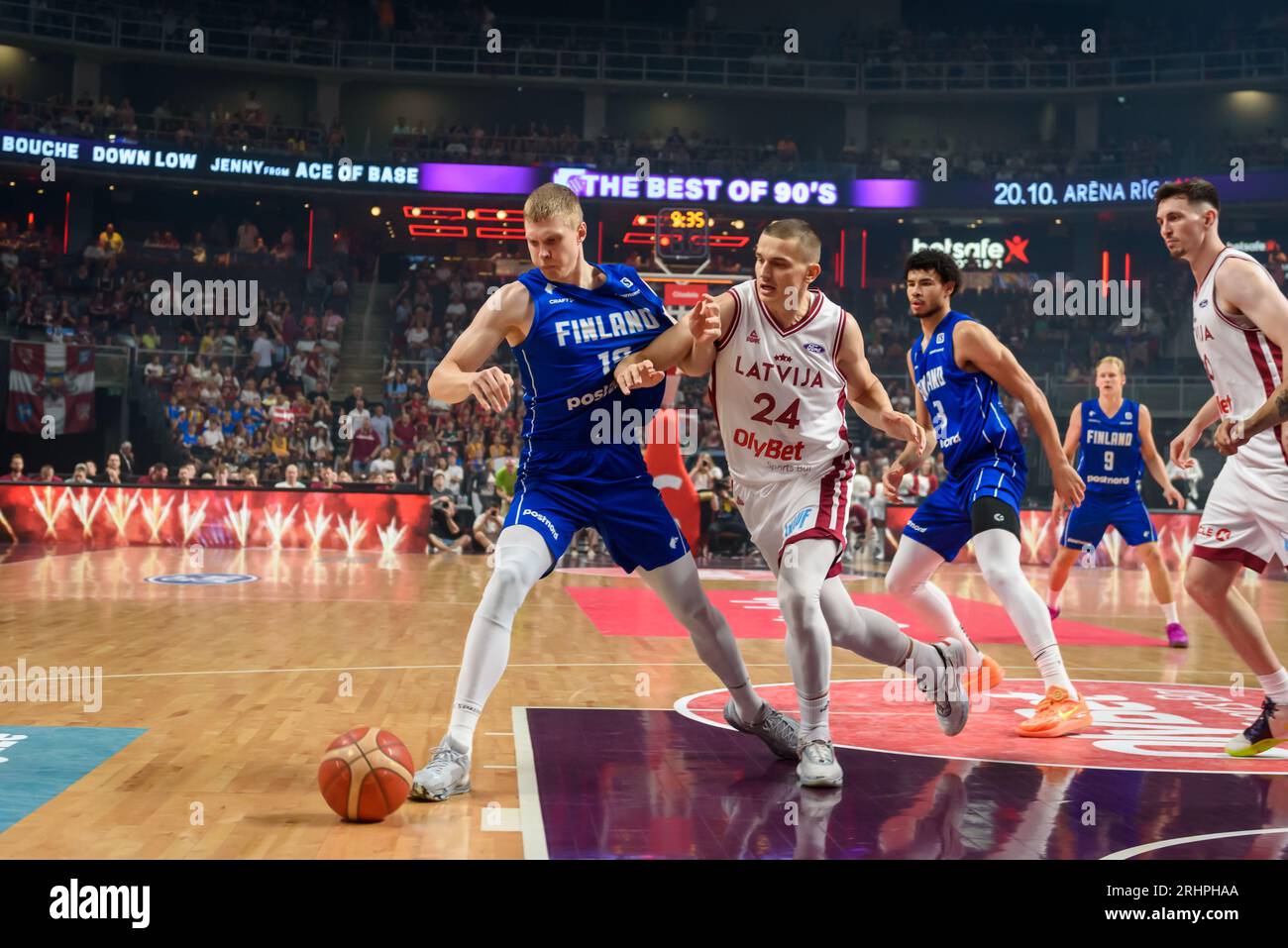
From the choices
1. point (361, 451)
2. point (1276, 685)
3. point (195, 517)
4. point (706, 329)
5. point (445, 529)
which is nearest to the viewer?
point (706, 329)

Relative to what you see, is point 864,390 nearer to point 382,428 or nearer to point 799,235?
point 799,235

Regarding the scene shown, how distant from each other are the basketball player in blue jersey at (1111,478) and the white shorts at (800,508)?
527 centimetres

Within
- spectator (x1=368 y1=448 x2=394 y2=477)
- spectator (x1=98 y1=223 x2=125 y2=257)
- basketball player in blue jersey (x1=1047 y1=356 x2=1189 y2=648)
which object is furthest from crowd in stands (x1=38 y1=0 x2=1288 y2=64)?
basketball player in blue jersey (x1=1047 y1=356 x2=1189 y2=648)

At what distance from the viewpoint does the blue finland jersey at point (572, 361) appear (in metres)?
4.59

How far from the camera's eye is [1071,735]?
17.9 ft

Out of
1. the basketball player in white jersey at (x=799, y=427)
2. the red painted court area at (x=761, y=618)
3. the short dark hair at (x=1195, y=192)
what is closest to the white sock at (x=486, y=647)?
the basketball player in white jersey at (x=799, y=427)

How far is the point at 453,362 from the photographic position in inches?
173

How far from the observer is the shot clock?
24281 mm

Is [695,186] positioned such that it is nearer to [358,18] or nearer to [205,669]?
[358,18]

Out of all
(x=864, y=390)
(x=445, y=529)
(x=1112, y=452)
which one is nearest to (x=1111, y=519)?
(x=1112, y=452)

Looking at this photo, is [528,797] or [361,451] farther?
[361,451]

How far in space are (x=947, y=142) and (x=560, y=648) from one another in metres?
29.3

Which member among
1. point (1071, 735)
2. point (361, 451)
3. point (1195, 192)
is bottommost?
point (1071, 735)

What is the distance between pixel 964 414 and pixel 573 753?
104 inches
